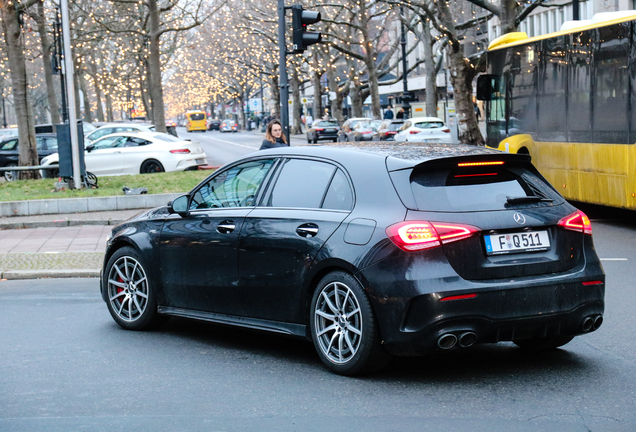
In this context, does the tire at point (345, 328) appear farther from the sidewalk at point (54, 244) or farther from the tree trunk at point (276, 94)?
the tree trunk at point (276, 94)

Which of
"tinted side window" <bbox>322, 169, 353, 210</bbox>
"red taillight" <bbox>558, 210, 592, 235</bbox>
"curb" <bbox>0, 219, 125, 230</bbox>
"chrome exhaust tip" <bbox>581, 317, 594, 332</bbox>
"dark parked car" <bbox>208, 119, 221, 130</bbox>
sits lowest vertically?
"curb" <bbox>0, 219, 125, 230</bbox>

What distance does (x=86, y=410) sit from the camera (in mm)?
5199

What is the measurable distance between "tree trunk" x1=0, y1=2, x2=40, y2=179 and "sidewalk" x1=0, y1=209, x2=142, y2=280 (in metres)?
7.55

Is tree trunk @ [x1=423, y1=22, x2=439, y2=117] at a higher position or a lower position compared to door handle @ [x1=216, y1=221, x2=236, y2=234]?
higher

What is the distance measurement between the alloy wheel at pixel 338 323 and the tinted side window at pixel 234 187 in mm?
1085

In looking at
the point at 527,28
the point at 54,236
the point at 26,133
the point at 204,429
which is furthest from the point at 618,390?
the point at 527,28

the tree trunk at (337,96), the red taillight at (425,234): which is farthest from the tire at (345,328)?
the tree trunk at (337,96)

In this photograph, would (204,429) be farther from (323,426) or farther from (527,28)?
(527,28)

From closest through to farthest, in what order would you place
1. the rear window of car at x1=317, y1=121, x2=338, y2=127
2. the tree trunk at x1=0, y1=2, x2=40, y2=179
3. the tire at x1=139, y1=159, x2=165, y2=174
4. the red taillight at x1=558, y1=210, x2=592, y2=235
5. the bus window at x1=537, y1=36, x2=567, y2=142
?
the red taillight at x1=558, y1=210, x2=592, y2=235 < the bus window at x1=537, y1=36, x2=567, y2=142 < the tree trunk at x1=0, y1=2, x2=40, y2=179 < the tire at x1=139, y1=159, x2=165, y2=174 < the rear window of car at x1=317, y1=121, x2=338, y2=127

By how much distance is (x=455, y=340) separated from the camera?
538 cm

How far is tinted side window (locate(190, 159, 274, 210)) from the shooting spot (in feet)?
21.7

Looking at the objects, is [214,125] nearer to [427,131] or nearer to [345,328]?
Result: [427,131]

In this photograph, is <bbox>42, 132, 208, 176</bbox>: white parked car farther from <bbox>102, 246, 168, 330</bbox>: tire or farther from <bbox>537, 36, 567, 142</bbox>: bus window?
<bbox>102, 246, 168, 330</bbox>: tire

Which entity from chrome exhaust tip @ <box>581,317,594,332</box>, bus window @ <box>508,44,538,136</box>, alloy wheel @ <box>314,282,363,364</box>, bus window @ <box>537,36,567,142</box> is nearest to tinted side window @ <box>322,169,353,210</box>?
alloy wheel @ <box>314,282,363,364</box>
